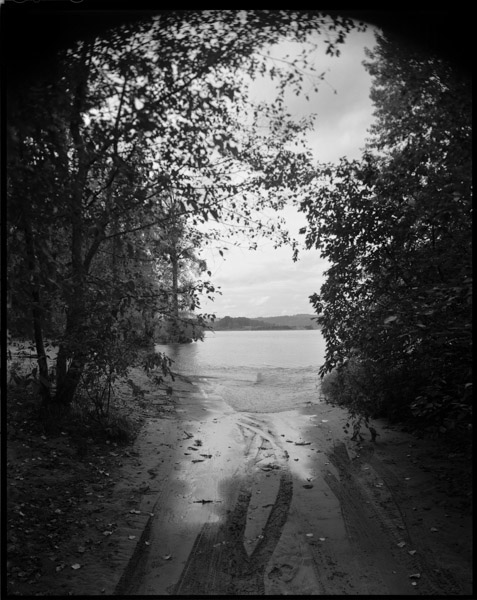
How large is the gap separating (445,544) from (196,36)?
15.8ft

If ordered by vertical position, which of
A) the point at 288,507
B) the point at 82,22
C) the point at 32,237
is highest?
the point at 82,22

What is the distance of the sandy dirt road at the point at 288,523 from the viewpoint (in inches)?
117

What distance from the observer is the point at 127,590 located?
2.90 m

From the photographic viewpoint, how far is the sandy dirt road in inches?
117

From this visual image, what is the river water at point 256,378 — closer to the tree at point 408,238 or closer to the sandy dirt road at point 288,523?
the sandy dirt road at point 288,523

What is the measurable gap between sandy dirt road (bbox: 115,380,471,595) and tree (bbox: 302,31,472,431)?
1068 millimetres

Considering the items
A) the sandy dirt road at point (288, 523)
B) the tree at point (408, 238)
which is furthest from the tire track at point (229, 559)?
the tree at point (408, 238)

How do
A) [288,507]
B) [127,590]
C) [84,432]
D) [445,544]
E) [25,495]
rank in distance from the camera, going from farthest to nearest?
[84,432], [288,507], [25,495], [445,544], [127,590]

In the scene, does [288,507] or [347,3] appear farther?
[288,507]

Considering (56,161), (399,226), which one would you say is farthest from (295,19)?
Answer: (399,226)

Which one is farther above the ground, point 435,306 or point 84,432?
point 435,306

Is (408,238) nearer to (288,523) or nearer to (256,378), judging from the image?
Result: (288,523)

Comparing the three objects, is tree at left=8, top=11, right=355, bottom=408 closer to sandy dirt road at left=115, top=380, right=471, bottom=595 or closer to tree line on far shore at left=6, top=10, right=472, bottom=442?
tree line on far shore at left=6, top=10, right=472, bottom=442

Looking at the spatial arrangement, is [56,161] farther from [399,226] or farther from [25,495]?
[399,226]
